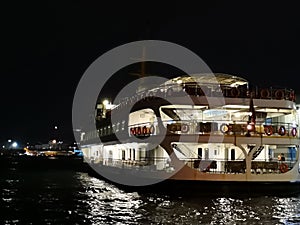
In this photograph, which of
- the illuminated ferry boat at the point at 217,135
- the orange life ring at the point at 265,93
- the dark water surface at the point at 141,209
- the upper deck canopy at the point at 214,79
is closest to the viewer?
the dark water surface at the point at 141,209

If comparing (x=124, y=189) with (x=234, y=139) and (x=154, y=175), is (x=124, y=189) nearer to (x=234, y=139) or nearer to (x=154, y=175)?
(x=154, y=175)

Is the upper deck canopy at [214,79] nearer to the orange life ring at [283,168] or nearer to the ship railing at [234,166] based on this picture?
the ship railing at [234,166]

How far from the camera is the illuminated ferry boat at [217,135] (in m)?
27.8

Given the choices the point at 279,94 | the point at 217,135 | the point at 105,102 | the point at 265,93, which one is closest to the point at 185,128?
the point at 217,135

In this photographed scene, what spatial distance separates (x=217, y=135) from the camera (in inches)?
1112

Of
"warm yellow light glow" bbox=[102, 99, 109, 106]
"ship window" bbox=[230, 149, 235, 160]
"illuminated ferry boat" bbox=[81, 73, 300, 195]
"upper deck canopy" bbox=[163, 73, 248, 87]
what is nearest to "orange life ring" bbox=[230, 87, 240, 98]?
"illuminated ferry boat" bbox=[81, 73, 300, 195]

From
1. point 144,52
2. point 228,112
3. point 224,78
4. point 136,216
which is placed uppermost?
point 144,52

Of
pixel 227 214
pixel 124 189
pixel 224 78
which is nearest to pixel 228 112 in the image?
pixel 224 78

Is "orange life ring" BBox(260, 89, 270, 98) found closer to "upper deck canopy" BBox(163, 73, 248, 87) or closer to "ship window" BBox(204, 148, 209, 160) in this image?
"upper deck canopy" BBox(163, 73, 248, 87)

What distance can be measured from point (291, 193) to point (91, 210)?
13.1m

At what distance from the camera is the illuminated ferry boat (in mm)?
27828

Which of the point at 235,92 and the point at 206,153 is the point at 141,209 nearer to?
the point at 206,153

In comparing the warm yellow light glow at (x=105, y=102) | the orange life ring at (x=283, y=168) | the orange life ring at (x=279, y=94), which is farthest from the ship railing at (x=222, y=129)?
the warm yellow light glow at (x=105, y=102)

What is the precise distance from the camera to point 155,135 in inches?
1131
